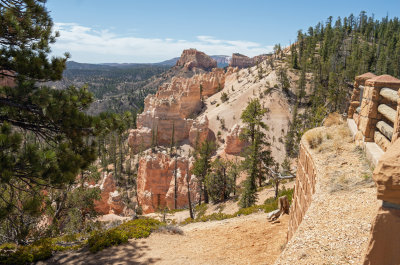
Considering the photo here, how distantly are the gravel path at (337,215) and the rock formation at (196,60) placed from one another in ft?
410

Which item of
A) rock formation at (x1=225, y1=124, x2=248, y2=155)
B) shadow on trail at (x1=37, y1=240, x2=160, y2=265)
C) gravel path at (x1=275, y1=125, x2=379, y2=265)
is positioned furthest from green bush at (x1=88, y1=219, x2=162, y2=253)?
rock formation at (x1=225, y1=124, x2=248, y2=155)

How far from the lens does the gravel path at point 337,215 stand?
363 centimetres

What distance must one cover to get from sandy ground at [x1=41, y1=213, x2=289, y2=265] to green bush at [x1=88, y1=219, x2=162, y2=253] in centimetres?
26

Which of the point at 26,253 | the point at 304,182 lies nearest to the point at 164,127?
the point at 26,253

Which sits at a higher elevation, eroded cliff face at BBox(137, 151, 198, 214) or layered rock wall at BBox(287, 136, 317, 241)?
layered rock wall at BBox(287, 136, 317, 241)

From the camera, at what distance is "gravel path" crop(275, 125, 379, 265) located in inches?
143

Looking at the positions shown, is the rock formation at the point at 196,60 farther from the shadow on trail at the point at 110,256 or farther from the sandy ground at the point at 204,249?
the shadow on trail at the point at 110,256

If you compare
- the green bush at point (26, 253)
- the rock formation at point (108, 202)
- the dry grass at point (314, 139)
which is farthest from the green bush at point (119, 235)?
the rock formation at point (108, 202)

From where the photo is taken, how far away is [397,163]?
236 centimetres

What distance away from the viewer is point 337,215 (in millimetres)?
4523

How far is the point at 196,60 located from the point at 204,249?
413 feet

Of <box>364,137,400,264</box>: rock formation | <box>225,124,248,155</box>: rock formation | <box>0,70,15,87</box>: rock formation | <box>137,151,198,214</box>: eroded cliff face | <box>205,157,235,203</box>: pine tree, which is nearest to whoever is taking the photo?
<box>364,137,400,264</box>: rock formation

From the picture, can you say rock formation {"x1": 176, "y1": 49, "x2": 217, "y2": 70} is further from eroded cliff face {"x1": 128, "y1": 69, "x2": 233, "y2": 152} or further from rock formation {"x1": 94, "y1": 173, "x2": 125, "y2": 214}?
rock formation {"x1": 94, "y1": 173, "x2": 125, "y2": 214}

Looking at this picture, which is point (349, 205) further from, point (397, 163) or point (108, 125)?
point (108, 125)
